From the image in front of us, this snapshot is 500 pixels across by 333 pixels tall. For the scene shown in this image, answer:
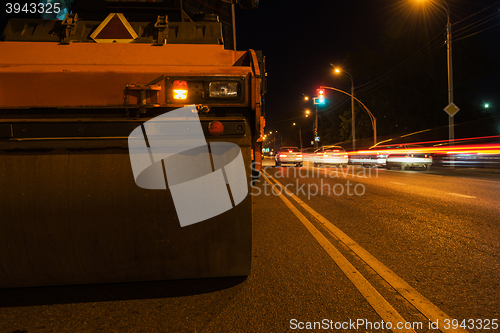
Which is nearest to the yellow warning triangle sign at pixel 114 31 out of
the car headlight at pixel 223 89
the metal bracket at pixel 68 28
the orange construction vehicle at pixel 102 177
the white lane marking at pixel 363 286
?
the metal bracket at pixel 68 28

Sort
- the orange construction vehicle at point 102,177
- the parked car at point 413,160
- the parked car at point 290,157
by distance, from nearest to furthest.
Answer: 1. the orange construction vehicle at point 102,177
2. the parked car at point 413,160
3. the parked car at point 290,157

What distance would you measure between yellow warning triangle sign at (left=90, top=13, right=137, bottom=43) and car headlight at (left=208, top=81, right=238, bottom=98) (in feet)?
4.32

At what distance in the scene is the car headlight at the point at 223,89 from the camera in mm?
2471

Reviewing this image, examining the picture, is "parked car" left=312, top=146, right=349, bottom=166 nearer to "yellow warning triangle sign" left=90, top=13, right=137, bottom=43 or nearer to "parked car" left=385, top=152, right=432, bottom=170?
"parked car" left=385, top=152, right=432, bottom=170

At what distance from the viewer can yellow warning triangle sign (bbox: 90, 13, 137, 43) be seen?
10.8 feet

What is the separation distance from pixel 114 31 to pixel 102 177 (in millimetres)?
1655

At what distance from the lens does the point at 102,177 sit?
2.41m

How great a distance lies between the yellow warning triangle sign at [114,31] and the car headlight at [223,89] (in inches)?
51.9

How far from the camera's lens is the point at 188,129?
243cm

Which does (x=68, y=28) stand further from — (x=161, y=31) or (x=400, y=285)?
(x=400, y=285)

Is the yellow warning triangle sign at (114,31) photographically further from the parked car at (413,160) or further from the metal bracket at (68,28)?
the parked car at (413,160)

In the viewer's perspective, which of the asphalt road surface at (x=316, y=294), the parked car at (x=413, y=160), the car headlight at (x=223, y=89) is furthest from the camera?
the parked car at (x=413, y=160)

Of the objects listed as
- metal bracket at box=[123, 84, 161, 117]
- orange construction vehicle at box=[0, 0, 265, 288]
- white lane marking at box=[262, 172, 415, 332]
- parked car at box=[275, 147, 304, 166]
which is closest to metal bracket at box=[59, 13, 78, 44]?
orange construction vehicle at box=[0, 0, 265, 288]

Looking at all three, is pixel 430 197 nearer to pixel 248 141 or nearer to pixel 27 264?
pixel 248 141
